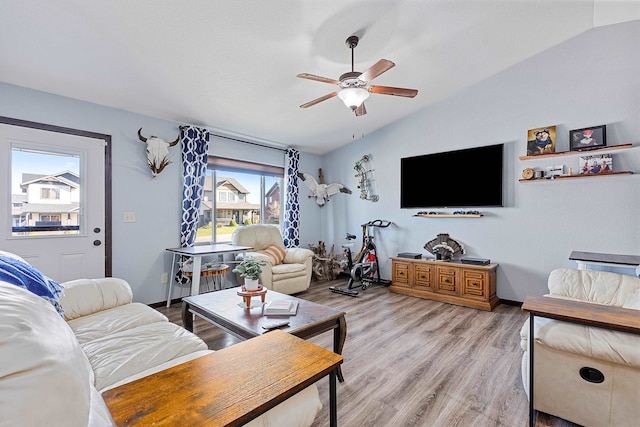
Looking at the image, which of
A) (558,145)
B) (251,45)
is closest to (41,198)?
(251,45)

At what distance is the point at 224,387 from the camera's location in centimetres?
90

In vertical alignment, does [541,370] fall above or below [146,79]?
below

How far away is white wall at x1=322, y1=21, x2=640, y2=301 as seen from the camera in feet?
10.3

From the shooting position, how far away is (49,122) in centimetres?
292

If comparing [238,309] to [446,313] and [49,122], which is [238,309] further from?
[49,122]

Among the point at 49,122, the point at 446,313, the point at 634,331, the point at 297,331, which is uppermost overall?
the point at 49,122

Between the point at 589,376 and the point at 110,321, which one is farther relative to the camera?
the point at 110,321

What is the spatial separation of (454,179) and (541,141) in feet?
3.57

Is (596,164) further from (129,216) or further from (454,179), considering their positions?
(129,216)

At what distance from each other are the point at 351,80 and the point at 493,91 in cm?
267

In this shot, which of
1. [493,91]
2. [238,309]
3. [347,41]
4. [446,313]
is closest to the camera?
[238,309]

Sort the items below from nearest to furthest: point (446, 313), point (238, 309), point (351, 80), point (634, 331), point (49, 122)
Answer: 1. point (634, 331)
2. point (238, 309)
3. point (351, 80)
4. point (49, 122)
5. point (446, 313)

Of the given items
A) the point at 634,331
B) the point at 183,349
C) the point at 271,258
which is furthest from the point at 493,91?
the point at 183,349

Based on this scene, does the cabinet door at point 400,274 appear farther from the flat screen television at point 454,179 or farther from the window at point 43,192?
the window at point 43,192
